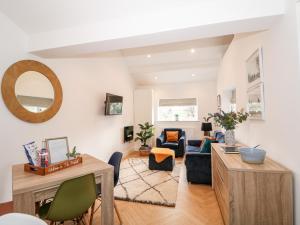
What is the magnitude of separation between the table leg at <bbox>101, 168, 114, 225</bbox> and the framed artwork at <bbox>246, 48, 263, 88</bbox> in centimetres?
226

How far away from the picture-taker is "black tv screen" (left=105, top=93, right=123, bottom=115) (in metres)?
4.16

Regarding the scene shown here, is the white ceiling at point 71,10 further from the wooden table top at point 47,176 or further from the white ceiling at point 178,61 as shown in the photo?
the white ceiling at point 178,61

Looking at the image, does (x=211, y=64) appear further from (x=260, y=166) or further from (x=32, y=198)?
(x=32, y=198)

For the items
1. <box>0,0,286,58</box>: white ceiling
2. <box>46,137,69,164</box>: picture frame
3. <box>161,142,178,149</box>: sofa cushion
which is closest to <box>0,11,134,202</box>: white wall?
<box>0,0,286,58</box>: white ceiling

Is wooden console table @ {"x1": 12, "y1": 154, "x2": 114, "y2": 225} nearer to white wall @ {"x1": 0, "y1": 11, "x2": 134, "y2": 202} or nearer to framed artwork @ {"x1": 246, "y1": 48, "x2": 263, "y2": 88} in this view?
white wall @ {"x1": 0, "y1": 11, "x2": 134, "y2": 202}

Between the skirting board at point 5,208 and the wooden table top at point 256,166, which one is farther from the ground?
the wooden table top at point 256,166

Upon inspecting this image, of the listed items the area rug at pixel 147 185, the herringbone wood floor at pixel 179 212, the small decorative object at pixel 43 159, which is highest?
the small decorative object at pixel 43 159

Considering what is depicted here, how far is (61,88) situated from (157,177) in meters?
2.62

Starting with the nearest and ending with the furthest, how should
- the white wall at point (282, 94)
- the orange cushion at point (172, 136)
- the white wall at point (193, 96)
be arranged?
the white wall at point (282, 94)
the orange cushion at point (172, 136)
the white wall at point (193, 96)

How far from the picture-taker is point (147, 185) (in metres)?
3.20

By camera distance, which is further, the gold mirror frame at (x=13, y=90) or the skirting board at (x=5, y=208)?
the gold mirror frame at (x=13, y=90)

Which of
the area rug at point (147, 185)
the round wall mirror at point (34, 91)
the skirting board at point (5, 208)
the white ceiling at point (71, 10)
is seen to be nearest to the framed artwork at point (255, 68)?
the white ceiling at point (71, 10)

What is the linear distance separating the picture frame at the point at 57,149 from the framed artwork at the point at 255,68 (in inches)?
105

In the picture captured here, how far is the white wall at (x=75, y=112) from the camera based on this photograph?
2.22 m
